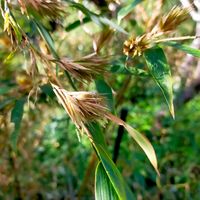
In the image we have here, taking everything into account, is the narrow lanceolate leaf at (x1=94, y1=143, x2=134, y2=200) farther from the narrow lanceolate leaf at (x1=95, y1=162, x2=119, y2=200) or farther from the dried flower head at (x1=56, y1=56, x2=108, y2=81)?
the dried flower head at (x1=56, y1=56, x2=108, y2=81)

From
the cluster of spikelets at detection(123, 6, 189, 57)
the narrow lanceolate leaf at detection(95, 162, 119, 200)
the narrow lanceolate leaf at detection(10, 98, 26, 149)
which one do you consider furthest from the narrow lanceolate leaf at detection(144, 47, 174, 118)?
the narrow lanceolate leaf at detection(10, 98, 26, 149)

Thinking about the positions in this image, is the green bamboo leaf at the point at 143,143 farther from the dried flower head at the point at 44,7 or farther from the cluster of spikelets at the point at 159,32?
the dried flower head at the point at 44,7

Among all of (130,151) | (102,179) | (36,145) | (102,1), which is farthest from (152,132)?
(102,179)

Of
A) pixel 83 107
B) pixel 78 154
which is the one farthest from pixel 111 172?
pixel 78 154

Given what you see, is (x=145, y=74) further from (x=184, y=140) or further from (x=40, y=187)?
(x=184, y=140)

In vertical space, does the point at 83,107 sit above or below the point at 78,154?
above

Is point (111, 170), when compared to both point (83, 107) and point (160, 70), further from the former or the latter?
point (160, 70)
